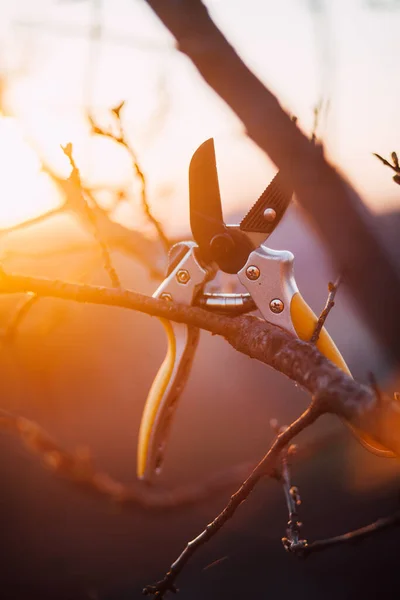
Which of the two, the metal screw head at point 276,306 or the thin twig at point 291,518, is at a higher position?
the metal screw head at point 276,306

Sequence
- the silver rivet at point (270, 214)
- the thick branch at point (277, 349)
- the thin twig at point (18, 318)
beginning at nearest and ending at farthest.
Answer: the thick branch at point (277, 349) → the silver rivet at point (270, 214) → the thin twig at point (18, 318)

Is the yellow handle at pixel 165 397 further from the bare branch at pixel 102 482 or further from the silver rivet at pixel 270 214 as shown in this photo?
the bare branch at pixel 102 482

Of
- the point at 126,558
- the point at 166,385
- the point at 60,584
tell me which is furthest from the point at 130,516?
the point at 166,385

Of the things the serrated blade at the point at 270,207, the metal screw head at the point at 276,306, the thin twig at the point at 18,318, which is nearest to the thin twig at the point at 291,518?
the metal screw head at the point at 276,306

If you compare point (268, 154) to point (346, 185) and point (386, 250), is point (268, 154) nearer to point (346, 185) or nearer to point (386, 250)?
point (346, 185)

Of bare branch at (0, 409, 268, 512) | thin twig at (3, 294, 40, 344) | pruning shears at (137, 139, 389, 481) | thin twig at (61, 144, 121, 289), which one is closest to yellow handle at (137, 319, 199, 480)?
pruning shears at (137, 139, 389, 481)

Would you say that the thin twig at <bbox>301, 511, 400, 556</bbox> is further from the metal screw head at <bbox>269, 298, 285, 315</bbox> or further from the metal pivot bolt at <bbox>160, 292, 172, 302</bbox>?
the metal pivot bolt at <bbox>160, 292, 172, 302</bbox>

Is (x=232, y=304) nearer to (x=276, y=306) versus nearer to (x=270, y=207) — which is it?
(x=276, y=306)
